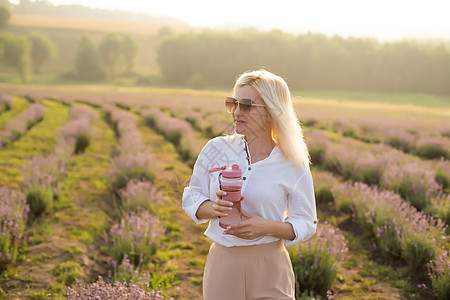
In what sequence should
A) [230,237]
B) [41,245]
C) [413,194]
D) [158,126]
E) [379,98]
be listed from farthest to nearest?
1. [379,98]
2. [158,126]
3. [413,194]
4. [41,245]
5. [230,237]

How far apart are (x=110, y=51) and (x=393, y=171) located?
267 ft

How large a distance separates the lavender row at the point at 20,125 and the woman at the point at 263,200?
9.89 metres

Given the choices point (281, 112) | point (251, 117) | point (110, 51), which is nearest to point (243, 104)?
point (251, 117)

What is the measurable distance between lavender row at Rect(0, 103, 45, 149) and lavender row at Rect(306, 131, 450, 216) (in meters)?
9.09

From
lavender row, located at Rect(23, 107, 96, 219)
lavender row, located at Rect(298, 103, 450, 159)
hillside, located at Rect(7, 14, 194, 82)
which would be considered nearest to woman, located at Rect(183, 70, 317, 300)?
lavender row, located at Rect(23, 107, 96, 219)

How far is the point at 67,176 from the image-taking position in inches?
309

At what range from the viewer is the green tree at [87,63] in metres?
75.1

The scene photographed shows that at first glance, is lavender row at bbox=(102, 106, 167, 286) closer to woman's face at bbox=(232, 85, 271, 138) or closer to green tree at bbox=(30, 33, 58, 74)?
woman's face at bbox=(232, 85, 271, 138)

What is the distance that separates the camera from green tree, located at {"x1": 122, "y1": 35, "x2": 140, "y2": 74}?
270ft

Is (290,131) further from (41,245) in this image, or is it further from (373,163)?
(373,163)

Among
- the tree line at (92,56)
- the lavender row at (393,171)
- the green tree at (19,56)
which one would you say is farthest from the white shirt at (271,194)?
the tree line at (92,56)

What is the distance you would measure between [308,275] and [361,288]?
70 centimetres

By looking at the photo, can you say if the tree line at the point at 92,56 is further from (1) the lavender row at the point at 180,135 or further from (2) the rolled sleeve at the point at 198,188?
(2) the rolled sleeve at the point at 198,188

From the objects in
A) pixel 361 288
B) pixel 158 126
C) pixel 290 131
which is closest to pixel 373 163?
pixel 361 288
